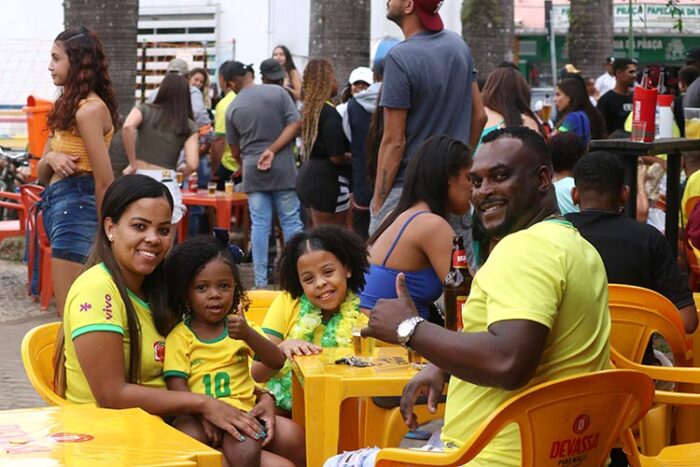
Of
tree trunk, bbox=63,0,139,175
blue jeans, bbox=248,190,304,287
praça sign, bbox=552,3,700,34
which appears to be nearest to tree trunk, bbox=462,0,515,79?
tree trunk, bbox=63,0,139,175

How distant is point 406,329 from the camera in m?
3.51

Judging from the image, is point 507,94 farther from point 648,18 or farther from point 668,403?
point 648,18

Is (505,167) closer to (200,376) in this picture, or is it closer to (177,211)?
(200,376)

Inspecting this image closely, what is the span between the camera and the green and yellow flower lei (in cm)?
527

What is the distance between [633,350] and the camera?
511cm

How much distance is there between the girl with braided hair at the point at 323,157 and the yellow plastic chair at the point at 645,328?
5561 millimetres

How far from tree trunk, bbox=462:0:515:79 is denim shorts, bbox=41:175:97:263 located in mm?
10470

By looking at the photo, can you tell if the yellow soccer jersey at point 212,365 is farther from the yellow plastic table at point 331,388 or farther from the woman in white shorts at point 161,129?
the woman in white shorts at point 161,129

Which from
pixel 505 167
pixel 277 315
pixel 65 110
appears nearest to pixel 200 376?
pixel 277 315

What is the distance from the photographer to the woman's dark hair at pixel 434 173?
18.2ft

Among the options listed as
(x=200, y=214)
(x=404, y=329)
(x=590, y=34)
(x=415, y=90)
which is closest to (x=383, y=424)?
(x=404, y=329)

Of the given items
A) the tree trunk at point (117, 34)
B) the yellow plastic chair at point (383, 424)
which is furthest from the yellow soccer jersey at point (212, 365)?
the tree trunk at point (117, 34)

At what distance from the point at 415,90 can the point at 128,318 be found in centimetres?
315

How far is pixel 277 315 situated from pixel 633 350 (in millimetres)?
1381
